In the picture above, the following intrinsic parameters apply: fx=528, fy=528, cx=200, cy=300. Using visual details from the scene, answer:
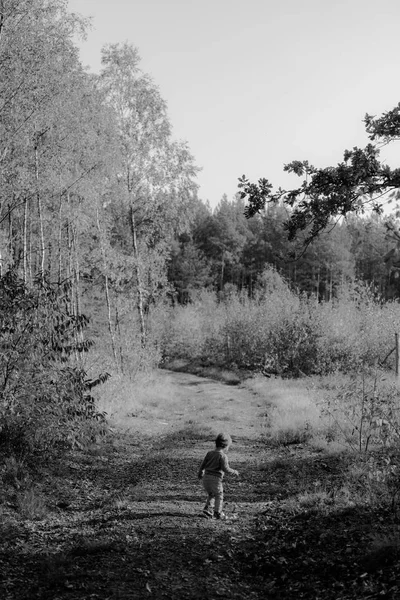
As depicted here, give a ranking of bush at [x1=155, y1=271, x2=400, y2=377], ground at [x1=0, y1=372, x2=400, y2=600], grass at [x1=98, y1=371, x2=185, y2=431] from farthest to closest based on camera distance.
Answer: bush at [x1=155, y1=271, x2=400, y2=377] → grass at [x1=98, y1=371, x2=185, y2=431] → ground at [x1=0, y1=372, x2=400, y2=600]

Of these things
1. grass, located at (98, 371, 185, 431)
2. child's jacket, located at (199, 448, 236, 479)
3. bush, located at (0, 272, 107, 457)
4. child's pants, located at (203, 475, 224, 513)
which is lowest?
grass, located at (98, 371, 185, 431)

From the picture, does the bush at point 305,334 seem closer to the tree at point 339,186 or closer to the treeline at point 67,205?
the treeline at point 67,205

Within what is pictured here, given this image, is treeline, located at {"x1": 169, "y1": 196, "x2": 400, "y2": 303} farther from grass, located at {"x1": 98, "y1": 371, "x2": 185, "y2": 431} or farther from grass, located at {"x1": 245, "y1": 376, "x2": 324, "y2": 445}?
grass, located at {"x1": 98, "y1": 371, "x2": 185, "y2": 431}

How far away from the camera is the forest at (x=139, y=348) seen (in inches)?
236

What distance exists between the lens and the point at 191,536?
→ 686 cm

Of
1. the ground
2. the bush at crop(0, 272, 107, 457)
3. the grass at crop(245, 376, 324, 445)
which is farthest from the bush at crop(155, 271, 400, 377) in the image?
the bush at crop(0, 272, 107, 457)

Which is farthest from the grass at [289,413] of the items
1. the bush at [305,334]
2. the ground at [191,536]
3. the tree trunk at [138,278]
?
the tree trunk at [138,278]

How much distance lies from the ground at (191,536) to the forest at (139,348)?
1.6 inches

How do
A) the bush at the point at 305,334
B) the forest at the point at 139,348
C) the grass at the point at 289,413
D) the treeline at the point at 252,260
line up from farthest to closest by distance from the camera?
the treeline at the point at 252,260, the bush at the point at 305,334, the grass at the point at 289,413, the forest at the point at 139,348

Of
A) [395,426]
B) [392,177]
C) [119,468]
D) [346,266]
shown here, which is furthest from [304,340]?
[346,266]

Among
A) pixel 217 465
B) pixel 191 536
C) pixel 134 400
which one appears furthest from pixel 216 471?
pixel 134 400

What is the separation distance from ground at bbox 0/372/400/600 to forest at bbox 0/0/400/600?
42mm

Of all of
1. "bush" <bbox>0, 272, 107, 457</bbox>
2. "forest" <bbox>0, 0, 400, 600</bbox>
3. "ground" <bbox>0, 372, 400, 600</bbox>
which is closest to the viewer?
"ground" <bbox>0, 372, 400, 600</bbox>

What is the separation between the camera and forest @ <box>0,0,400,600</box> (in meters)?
6.00
